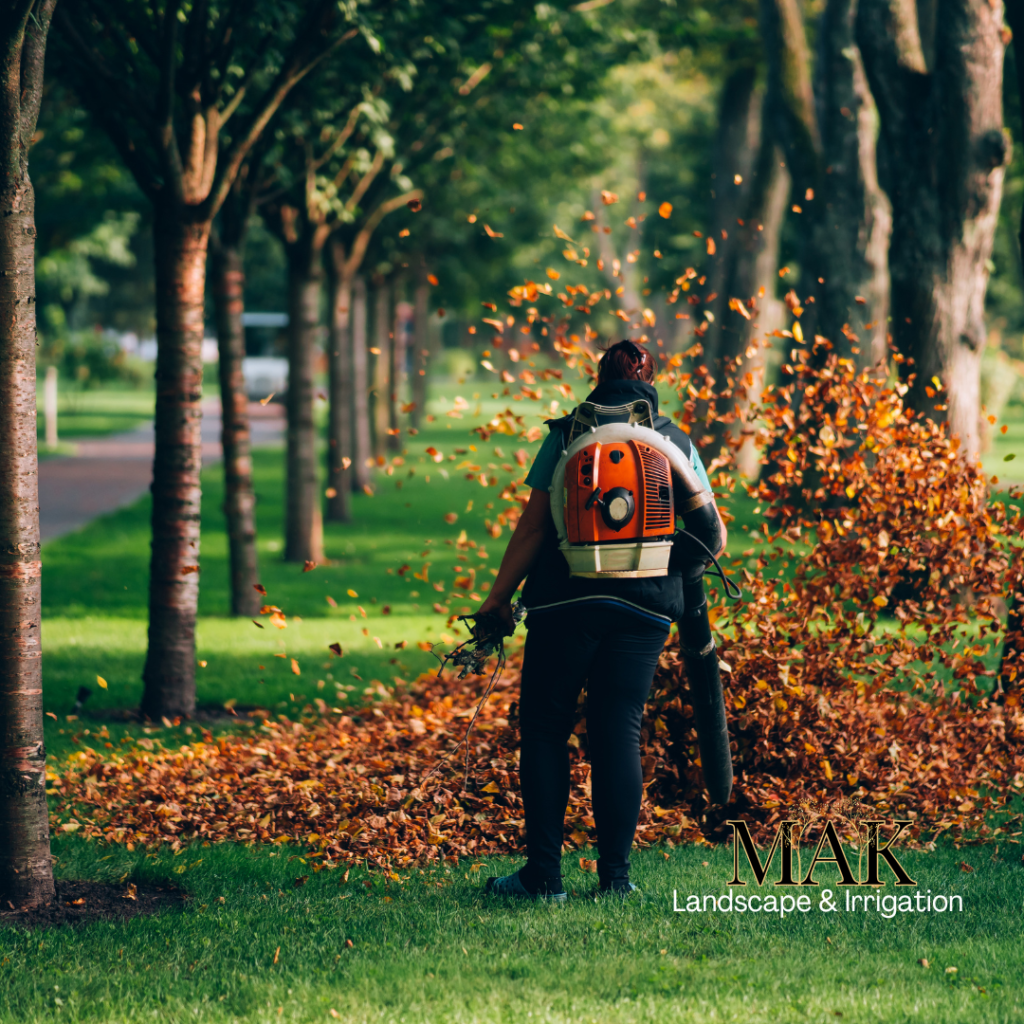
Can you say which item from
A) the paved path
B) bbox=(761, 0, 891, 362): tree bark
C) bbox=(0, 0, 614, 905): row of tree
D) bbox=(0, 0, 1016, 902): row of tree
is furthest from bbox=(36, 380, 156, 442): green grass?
bbox=(761, 0, 891, 362): tree bark

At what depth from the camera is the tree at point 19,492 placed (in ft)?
14.1

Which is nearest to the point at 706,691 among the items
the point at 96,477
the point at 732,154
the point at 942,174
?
the point at 942,174

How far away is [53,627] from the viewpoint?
1028 cm

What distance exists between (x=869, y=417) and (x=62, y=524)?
12604mm

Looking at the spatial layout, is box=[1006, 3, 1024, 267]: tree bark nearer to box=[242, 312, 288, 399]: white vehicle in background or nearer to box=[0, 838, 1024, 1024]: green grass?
box=[0, 838, 1024, 1024]: green grass

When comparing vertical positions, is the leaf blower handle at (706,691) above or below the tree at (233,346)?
below

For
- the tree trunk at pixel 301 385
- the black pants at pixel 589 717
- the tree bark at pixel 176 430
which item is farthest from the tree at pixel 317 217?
the black pants at pixel 589 717

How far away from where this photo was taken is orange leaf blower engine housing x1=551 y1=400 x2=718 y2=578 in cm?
410

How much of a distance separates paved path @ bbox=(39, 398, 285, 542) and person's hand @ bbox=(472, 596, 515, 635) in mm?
7596

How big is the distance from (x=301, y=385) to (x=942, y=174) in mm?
6372

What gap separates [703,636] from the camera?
4.64m

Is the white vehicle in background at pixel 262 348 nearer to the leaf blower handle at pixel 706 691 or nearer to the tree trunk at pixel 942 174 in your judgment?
the tree trunk at pixel 942 174

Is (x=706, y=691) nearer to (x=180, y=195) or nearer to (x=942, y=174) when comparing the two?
(x=180, y=195)

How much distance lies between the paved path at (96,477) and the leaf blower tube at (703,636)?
7.71 metres
